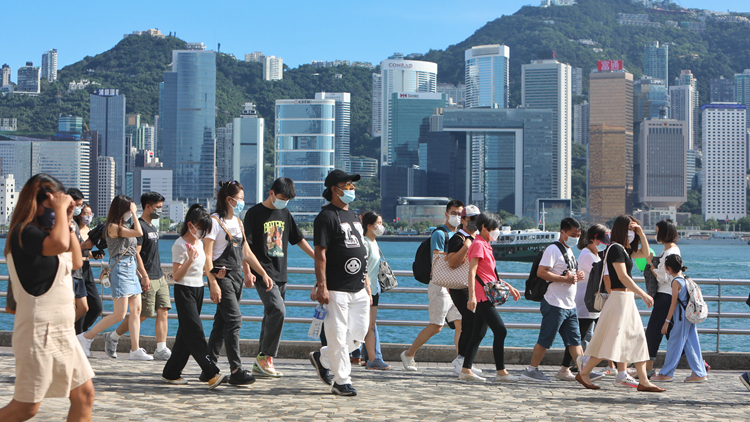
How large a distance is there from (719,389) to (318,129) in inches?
6665

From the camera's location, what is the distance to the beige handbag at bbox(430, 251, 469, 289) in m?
6.71

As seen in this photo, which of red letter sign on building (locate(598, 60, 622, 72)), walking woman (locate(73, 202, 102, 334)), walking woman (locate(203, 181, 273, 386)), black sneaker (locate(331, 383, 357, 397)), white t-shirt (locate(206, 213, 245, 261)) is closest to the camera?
black sneaker (locate(331, 383, 357, 397))

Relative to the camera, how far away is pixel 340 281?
5738 mm

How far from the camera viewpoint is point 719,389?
6.46 meters

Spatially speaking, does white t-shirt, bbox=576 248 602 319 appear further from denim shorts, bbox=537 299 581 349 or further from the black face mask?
the black face mask

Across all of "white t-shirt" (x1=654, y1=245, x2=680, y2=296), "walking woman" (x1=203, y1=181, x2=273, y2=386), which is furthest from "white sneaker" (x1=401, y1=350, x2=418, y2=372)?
"white t-shirt" (x1=654, y1=245, x2=680, y2=296)

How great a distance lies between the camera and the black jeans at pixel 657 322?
6.97 meters

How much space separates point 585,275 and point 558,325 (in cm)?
68

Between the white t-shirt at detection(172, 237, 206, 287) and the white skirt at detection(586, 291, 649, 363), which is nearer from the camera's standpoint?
the white t-shirt at detection(172, 237, 206, 287)

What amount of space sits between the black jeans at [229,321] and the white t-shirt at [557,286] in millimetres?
2738

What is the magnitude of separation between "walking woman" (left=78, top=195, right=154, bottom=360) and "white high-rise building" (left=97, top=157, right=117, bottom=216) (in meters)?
187

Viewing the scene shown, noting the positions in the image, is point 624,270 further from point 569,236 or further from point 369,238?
point 369,238

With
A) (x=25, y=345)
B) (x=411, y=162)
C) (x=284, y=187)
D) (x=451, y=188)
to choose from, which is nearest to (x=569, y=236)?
(x=284, y=187)

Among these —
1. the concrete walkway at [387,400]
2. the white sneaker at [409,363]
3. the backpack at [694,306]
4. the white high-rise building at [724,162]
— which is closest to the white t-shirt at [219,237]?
the concrete walkway at [387,400]
